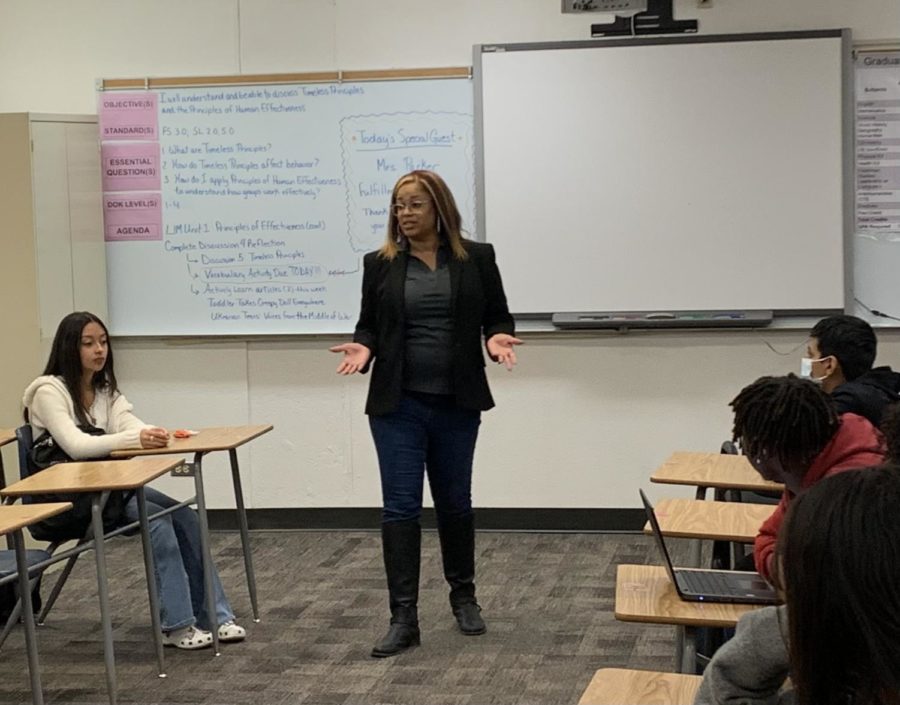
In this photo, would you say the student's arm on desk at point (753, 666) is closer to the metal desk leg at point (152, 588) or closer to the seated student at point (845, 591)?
the seated student at point (845, 591)

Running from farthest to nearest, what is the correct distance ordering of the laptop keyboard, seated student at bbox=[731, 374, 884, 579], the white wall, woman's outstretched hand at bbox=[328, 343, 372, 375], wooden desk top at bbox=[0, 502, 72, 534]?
the white wall, woman's outstretched hand at bbox=[328, 343, 372, 375], wooden desk top at bbox=[0, 502, 72, 534], seated student at bbox=[731, 374, 884, 579], the laptop keyboard

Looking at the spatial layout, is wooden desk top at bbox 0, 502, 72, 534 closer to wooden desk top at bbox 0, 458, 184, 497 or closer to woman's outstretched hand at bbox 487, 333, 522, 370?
wooden desk top at bbox 0, 458, 184, 497

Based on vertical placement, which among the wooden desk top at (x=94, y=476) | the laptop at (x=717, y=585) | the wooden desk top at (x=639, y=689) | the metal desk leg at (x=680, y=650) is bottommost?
the metal desk leg at (x=680, y=650)

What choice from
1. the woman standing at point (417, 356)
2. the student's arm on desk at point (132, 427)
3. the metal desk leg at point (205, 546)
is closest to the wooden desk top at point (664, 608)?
the woman standing at point (417, 356)

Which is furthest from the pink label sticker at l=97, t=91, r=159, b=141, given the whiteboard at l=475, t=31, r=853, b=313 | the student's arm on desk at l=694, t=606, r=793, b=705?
the student's arm on desk at l=694, t=606, r=793, b=705

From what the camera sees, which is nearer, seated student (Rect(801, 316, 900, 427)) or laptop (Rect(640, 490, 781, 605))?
laptop (Rect(640, 490, 781, 605))

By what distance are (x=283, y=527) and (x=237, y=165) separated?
1.74 m

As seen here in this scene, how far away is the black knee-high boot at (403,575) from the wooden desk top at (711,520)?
134 centimetres

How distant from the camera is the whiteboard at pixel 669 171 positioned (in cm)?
543

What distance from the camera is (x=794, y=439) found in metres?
2.33

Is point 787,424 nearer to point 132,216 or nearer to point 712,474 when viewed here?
point 712,474

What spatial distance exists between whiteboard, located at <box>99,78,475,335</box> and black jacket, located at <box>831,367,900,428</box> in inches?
92.7

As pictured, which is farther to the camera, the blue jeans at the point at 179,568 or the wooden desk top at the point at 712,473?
the blue jeans at the point at 179,568

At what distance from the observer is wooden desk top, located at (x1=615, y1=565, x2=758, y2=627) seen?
2.08 meters
